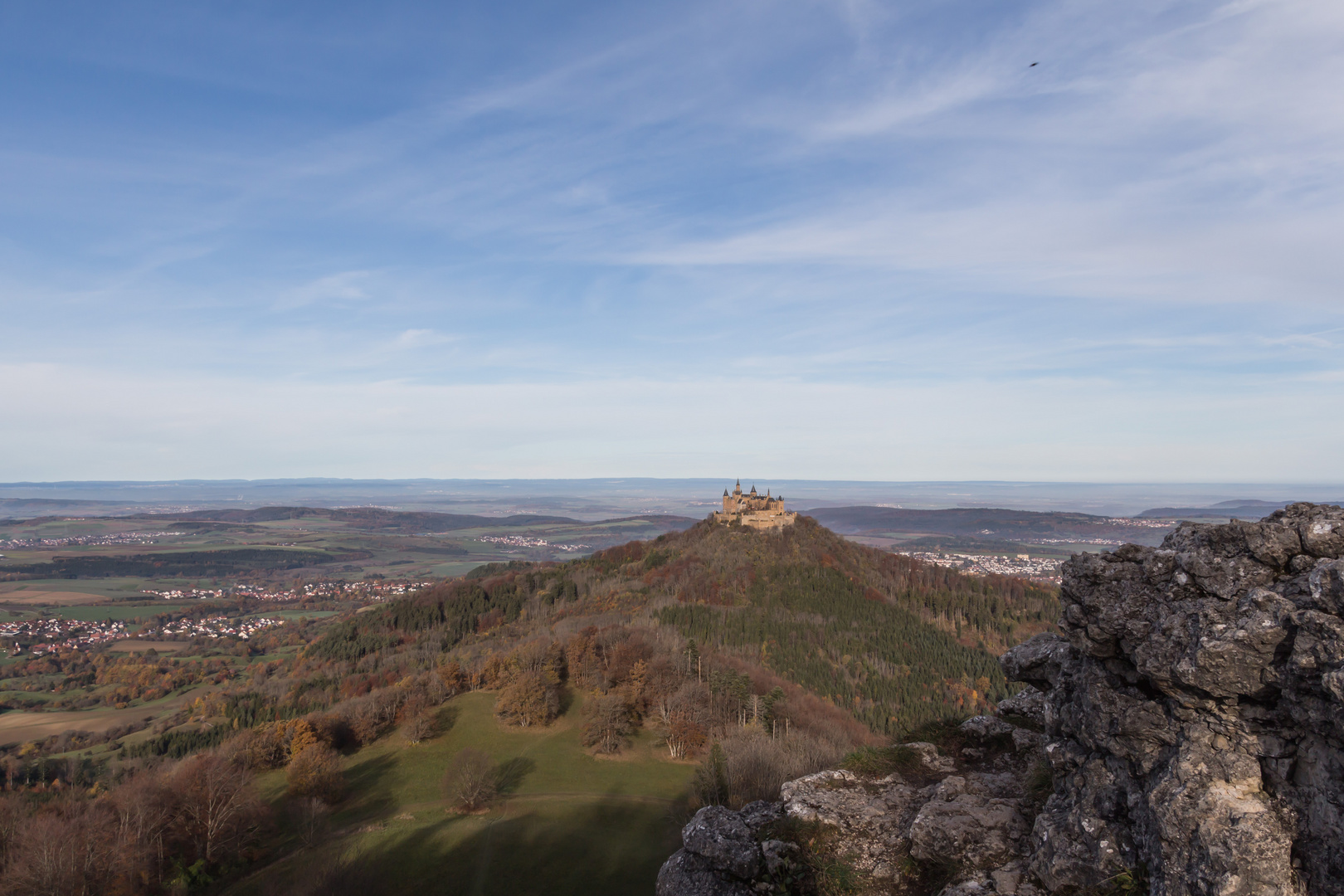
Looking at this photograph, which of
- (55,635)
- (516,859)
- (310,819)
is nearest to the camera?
(516,859)

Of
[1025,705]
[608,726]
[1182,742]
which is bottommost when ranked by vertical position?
[608,726]

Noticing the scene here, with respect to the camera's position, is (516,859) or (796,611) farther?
(796,611)

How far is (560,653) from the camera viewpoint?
76438 mm

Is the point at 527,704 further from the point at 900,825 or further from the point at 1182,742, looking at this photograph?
the point at 1182,742

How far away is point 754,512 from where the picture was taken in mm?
154125

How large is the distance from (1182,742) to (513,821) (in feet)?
146

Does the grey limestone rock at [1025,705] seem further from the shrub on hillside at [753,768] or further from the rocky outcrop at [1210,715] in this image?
the shrub on hillside at [753,768]

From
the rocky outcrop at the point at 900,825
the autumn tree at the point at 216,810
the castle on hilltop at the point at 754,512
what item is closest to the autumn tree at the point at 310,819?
the autumn tree at the point at 216,810

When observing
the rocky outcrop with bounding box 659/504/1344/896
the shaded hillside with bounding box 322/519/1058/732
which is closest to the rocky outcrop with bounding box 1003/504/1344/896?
the rocky outcrop with bounding box 659/504/1344/896

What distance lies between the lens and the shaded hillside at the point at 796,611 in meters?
89.7

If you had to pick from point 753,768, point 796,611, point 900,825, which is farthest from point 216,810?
point 796,611

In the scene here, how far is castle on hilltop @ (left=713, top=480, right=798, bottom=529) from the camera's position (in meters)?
153

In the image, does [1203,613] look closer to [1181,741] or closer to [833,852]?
[1181,741]

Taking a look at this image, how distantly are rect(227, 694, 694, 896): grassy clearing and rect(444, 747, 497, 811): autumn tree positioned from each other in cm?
104
